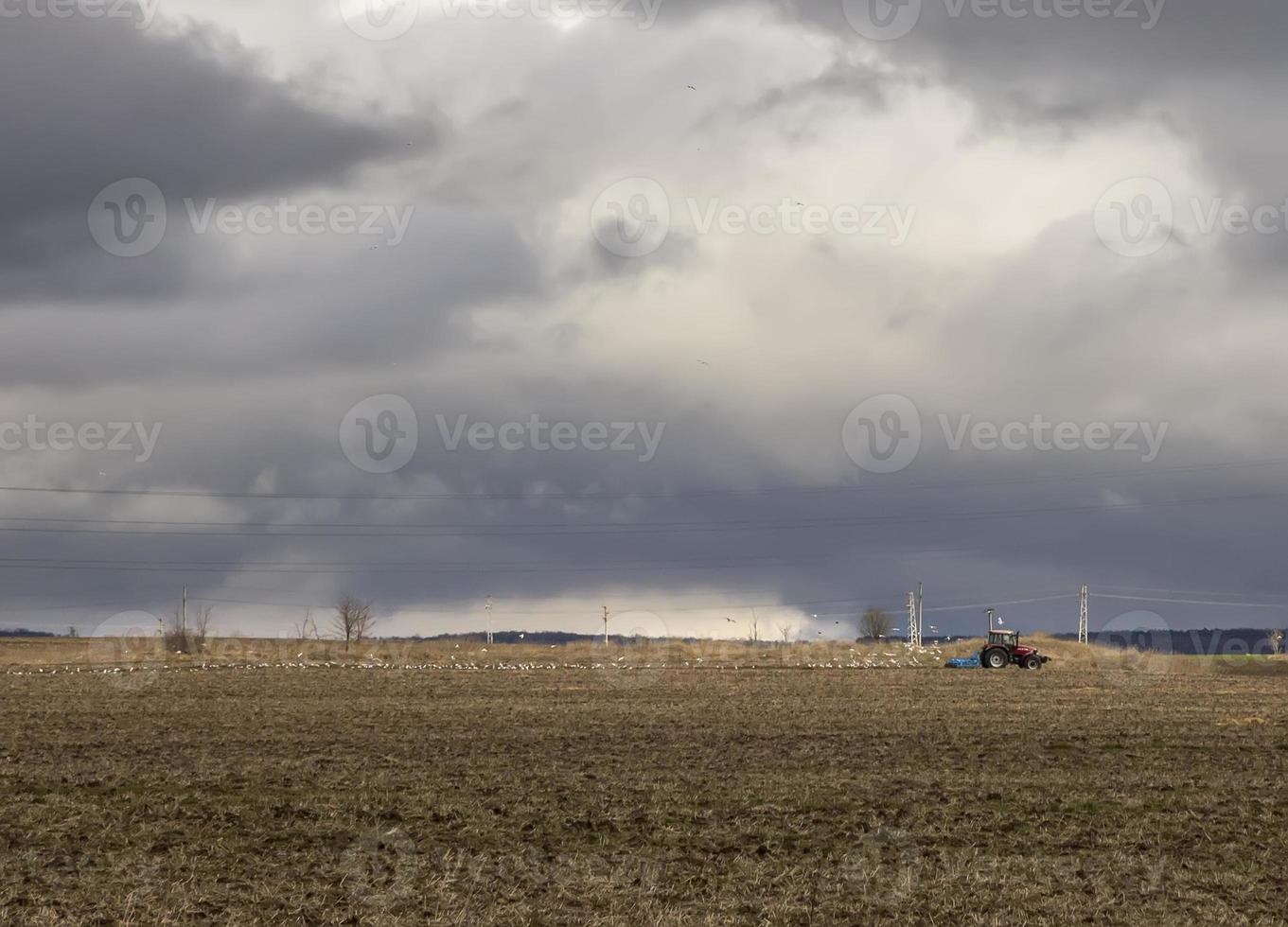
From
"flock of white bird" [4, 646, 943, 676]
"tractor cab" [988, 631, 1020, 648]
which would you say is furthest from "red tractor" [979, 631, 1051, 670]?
"flock of white bird" [4, 646, 943, 676]

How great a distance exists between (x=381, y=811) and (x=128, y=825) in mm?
4055

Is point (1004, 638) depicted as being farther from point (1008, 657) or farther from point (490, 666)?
point (490, 666)

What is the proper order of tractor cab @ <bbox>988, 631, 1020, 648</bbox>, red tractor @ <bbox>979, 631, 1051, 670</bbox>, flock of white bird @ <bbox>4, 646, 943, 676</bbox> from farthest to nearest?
tractor cab @ <bbox>988, 631, 1020, 648</bbox>
red tractor @ <bbox>979, 631, 1051, 670</bbox>
flock of white bird @ <bbox>4, 646, 943, 676</bbox>

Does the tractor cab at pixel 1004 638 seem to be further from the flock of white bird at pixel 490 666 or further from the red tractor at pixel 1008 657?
the flock of white bird at pixel 490 666

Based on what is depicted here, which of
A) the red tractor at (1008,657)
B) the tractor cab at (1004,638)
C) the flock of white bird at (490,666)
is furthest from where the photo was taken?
the tractor cab at (1004,638)

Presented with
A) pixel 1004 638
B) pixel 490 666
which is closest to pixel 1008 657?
pixel 1004 638

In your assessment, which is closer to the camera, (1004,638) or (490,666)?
(490,666)

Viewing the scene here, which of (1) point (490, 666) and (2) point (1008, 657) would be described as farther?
(2) point (1008, 657)

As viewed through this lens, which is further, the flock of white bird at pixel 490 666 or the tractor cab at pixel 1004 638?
the tractor cab at pixel 1004 638

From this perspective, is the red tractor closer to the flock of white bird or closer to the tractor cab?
the tractor cab

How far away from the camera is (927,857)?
20.3 meters

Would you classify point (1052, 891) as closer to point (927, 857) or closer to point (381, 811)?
point (927, 857)

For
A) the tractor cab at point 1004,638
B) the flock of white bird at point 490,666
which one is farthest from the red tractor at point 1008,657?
the flock of white bird at point 490,666

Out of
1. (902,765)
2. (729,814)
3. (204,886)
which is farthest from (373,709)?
(204,886)
